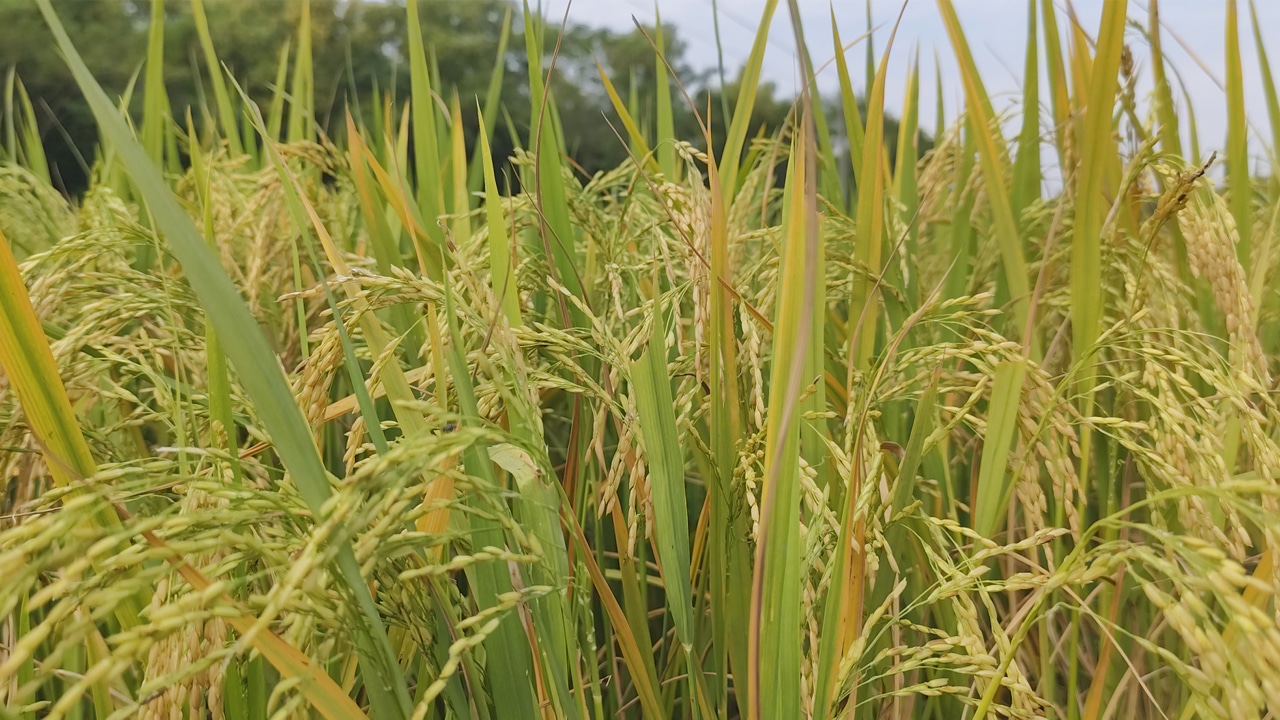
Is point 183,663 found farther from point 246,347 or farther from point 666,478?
point 666,478

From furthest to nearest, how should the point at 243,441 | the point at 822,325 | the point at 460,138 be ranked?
1. the point at 460,138
2. the point at 243,441
3. the point at 822,325

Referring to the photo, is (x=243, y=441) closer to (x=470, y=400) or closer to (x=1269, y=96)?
(x=470, y=400)

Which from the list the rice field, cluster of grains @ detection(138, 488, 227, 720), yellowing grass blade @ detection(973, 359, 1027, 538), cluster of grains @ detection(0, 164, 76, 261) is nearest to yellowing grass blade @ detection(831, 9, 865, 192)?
the rice field

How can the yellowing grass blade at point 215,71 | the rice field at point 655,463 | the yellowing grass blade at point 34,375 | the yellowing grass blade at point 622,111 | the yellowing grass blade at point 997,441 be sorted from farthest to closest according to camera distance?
the yellowing grass blade at point 215,71, the yellowing grass blade at point 622,111, the yellowing grass blade at point 997,441, the yellowing grass blade at point 34,375, the rice field at point 655,463

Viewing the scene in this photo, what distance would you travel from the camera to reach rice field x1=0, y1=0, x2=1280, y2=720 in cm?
39

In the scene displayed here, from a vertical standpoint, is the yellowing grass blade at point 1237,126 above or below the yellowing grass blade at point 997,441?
above

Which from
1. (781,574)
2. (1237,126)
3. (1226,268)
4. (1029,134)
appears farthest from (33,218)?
(1237,126)

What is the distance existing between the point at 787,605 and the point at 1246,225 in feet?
2.94

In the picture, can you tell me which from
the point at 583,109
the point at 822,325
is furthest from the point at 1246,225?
Answer: the point at 583,109

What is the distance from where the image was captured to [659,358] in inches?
22.8

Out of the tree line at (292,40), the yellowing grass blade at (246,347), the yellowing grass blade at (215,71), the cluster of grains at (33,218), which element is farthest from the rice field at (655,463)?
the tree line at (292,40)

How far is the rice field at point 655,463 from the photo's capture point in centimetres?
39

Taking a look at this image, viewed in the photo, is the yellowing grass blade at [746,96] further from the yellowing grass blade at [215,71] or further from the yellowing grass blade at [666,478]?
the yellowing grass blade at [215,71]

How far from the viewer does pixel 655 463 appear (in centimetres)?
54
